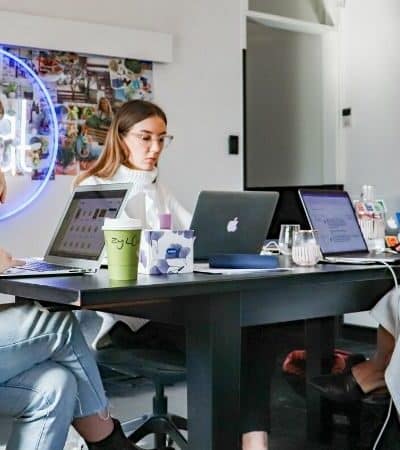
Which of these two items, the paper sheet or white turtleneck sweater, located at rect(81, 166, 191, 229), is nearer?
the paper sheet

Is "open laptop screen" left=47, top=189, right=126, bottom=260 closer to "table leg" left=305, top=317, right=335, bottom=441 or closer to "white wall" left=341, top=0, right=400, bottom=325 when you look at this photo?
"table leg" left=305, top=317, right=335, bottom=441

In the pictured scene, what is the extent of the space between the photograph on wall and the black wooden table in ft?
6.44

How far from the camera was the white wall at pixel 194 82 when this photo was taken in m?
3.87

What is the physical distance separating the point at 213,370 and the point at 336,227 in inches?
37.5

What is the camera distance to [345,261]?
6.84ft

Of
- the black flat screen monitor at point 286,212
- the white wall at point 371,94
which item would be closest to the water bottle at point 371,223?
the white wall at point 371,94

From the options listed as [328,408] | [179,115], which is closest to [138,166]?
[328,408]

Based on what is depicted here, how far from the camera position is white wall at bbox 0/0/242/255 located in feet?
12.7

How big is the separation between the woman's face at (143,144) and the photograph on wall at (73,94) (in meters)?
0.97

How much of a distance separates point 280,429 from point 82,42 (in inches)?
81.1

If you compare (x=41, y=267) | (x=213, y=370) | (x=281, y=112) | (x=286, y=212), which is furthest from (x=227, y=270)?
(x=281, y=112)

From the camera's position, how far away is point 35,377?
1.65 meters

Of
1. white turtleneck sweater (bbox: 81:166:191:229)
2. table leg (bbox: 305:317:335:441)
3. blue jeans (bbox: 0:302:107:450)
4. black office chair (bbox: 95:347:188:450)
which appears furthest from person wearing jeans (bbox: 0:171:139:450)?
table leg (bbox: 305:317:335:441)

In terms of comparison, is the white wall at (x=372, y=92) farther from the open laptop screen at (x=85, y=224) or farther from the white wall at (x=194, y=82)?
the open laptop screen at (x=85, y=224)
